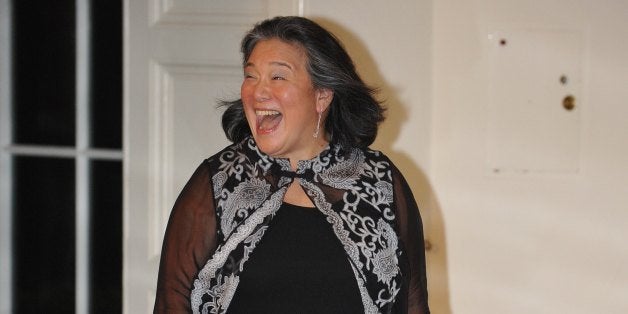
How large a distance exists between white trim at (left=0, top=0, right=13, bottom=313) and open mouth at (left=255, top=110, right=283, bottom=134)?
127 cm

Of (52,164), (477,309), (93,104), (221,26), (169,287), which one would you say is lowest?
(477,309)

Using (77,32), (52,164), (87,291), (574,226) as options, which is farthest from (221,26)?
(574,226)

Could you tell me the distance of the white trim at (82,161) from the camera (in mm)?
2449

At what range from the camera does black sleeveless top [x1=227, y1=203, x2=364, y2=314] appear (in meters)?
1.64

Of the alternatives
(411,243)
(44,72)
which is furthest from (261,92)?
(44,72)

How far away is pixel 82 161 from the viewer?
8.06 ft

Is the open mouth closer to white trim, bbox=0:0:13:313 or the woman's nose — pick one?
the woman's nose

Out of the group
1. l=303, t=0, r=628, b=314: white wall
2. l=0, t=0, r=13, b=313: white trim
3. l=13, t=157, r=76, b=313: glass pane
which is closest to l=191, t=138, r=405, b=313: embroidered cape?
l=303, t=0, r=628, b=314: white wall

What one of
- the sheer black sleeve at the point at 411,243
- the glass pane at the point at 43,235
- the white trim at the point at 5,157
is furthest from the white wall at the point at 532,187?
the white trim at the point at 5,157

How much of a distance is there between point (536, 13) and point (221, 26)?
804mm

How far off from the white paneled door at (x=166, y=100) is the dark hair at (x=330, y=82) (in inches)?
17.4

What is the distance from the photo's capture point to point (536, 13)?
2.22 meters

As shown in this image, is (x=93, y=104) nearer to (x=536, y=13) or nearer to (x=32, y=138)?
(x=32, y=138)

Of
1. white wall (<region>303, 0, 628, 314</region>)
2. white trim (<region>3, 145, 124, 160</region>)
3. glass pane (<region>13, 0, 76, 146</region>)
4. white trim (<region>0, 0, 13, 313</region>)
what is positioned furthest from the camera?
white trim (<region>0, 0, 13, 313</region>)
